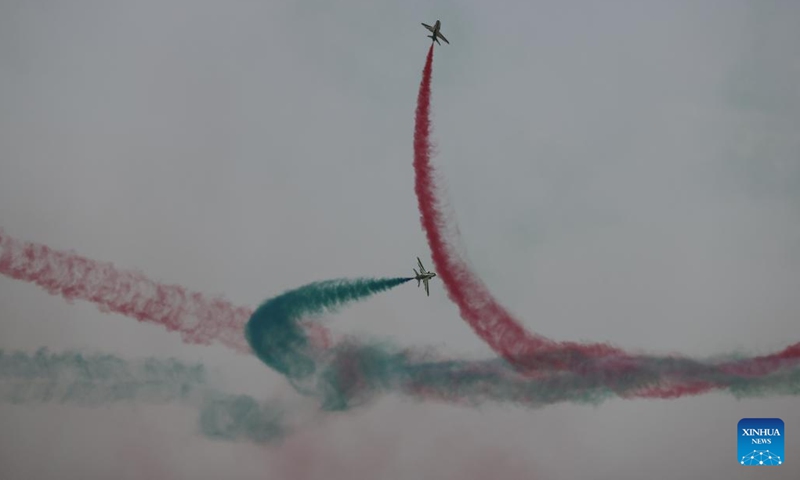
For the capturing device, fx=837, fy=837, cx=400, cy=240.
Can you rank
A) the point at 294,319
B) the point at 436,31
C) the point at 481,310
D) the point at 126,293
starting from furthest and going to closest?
the point at 481,310 < the point at 436,31 < the point at 294,319 < the point at 126,293

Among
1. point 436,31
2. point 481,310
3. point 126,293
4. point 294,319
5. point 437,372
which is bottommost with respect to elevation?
point 437,372

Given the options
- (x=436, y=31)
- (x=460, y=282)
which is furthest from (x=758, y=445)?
(x=436, y=31)

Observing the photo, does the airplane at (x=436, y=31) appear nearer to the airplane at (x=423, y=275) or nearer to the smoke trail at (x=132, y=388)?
the airplane at (x=423, y=275)

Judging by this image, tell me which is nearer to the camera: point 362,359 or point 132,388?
point 132,388

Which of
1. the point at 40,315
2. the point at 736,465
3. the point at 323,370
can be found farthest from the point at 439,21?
the point at 736,465

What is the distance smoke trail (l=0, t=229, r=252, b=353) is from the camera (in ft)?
46.6

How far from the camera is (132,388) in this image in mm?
14422

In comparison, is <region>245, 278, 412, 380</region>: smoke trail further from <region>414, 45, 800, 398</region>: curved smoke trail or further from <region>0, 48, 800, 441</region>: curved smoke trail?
<region>414, 45, 800, 398</region>: curved smoke trail

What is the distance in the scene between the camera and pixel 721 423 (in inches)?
599

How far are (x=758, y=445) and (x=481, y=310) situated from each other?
18.6 feet

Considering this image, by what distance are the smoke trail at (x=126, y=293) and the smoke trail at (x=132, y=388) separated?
0.72 meters

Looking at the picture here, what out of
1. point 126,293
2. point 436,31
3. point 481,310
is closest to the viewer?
point 126,293

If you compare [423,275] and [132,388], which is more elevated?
[423,275]

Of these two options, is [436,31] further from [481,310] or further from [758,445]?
[758,445]
